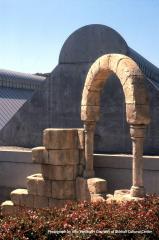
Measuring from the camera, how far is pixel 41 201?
1235 centimetres

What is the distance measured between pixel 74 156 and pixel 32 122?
7353 millimetres

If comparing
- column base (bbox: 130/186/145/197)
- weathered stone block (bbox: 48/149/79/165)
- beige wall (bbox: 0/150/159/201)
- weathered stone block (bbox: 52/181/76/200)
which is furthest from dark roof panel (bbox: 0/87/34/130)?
column base (bbox: 130/186/145/197)

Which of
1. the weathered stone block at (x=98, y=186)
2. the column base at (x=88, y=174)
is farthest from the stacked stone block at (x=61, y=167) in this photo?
the weathered stone block at (x=98, y=186)

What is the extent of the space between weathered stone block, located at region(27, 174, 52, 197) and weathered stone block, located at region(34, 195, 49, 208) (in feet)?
0.40

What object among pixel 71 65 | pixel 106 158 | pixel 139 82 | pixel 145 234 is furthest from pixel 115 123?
pixel 145 234

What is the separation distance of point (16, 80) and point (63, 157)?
58.6 ft

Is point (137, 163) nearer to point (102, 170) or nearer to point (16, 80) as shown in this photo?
point (102, 170)

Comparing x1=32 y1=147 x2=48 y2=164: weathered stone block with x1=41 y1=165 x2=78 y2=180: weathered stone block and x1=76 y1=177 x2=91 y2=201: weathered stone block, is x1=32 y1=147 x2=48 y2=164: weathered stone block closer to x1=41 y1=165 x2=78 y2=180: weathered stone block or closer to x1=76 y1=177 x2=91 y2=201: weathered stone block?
x1=41 y1=165 x2=78 y2=180: weathered stone block

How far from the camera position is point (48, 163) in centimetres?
1205

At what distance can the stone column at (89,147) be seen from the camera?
11812 mm

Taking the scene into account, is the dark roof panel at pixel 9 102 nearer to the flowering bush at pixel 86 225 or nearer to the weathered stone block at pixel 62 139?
the weathered stone block at pixel 62 139

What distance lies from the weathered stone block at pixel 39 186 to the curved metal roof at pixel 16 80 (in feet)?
51.0

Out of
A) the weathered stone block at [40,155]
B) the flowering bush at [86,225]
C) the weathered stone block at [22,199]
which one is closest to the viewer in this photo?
the flowering bush at [86,225]

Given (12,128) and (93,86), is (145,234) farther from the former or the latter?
(12,128)
